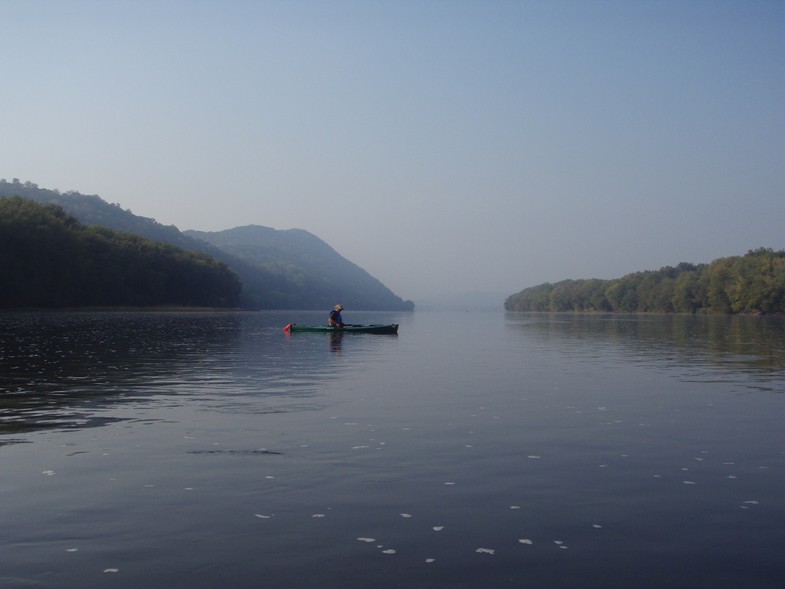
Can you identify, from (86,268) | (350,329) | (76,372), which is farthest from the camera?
(86,268)

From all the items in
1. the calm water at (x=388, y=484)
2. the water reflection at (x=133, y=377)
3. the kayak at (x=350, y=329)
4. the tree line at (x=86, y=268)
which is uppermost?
the tree line at (x=86, y=268)

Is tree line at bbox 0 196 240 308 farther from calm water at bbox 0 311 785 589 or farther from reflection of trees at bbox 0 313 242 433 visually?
calm water at bbox 0 311 785 589

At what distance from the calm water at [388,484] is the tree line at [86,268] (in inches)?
3931

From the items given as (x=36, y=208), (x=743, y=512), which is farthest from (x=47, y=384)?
(x=36, y=208)

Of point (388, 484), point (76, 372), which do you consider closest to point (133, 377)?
point (76, 372)

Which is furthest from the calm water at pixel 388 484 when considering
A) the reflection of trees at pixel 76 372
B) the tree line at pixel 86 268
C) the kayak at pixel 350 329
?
the tree line at pixel 86 268

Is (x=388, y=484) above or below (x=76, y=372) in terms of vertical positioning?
below

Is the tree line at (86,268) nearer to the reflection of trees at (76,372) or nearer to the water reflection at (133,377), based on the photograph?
the reflection of trees at (76,372)

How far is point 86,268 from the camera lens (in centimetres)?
13600

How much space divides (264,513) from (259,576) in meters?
2.55

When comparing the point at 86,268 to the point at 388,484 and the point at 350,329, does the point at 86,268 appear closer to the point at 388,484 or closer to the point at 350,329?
the point at 350,329

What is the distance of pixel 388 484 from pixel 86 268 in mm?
135559

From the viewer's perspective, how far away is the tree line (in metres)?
118

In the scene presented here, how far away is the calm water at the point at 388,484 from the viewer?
Result: 9.32 meters
